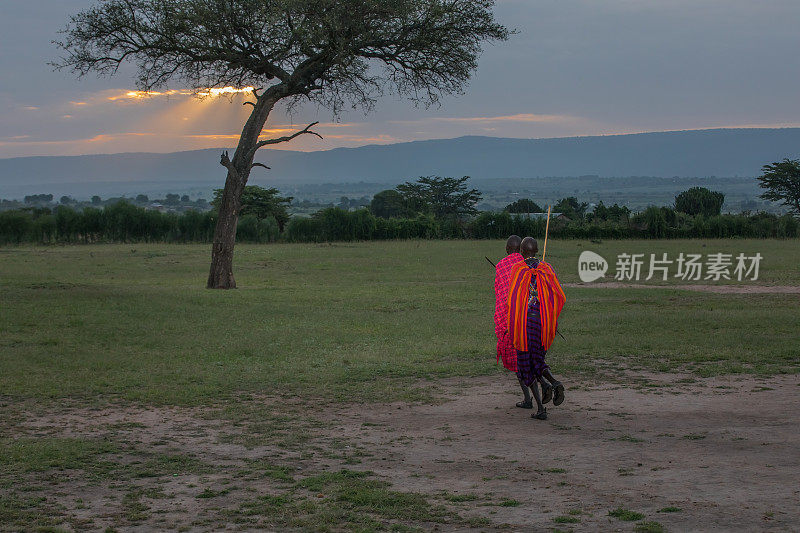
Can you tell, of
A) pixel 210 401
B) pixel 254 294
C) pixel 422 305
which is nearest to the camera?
pixel 210 401

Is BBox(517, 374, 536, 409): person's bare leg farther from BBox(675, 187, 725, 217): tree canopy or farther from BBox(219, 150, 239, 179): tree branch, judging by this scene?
BBox(675, 187, 725, 217): tree canopy

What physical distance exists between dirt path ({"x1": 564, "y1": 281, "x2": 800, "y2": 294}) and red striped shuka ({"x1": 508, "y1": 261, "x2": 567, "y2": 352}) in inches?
587

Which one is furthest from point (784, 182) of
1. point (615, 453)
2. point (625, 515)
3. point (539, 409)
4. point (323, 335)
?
point (625, 515)

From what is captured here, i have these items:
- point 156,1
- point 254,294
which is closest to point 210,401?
point 254,294

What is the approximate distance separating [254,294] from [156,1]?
7.89 m

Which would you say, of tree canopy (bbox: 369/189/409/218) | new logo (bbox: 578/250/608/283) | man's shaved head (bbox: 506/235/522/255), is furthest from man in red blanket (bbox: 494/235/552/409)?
tree canopy (bbox: 369/189/409/218)

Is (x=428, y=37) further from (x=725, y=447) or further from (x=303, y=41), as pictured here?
(x=725, y=447)

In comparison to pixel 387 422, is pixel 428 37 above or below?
above

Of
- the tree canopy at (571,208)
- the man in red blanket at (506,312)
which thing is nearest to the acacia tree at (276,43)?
the man in red blanket at (506,312)

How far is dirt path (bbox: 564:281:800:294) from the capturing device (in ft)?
72.1

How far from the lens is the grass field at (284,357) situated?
241 inches

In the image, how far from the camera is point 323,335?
1450cm

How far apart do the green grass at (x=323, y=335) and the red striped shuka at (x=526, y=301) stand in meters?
1.70

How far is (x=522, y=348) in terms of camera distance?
28.0 feet
